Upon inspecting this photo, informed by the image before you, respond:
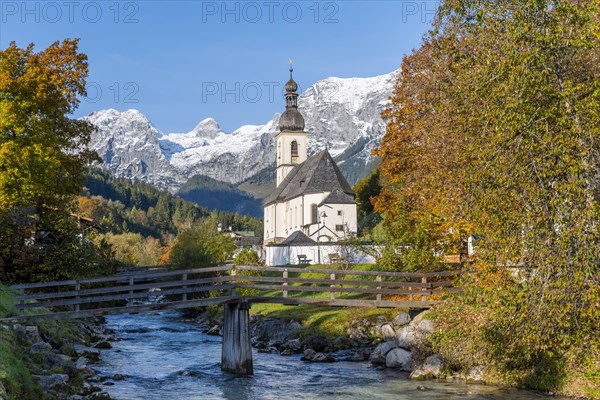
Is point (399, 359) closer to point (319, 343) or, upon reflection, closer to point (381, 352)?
point (381, 352)

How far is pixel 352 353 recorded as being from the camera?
2925cm

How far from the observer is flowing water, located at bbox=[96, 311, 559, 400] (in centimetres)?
2123

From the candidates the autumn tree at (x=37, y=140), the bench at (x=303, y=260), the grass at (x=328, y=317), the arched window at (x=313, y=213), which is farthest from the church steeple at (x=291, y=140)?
the grass at (x=328, y=317)

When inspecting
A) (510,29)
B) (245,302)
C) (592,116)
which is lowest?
(245,302)

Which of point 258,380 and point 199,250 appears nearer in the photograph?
point 258,380

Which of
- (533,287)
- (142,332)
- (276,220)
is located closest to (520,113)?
(533,287)

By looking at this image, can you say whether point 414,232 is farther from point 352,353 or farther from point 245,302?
point 245,302

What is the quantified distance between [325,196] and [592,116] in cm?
7681

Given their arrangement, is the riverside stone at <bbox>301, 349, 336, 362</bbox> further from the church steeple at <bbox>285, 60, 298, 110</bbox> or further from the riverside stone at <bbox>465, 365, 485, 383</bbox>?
the church steeple at <bbox>285, 60, 298, 110</bbox>

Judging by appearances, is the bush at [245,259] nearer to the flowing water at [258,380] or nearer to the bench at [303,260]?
the bench at [303,260]

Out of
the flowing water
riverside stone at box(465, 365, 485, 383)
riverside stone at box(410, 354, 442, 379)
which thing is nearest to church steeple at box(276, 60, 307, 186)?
the flowing water

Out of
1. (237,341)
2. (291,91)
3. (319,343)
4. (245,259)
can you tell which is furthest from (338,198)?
(237,341)

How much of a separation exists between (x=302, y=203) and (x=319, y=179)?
14.1ft

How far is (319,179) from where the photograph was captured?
93.5m
